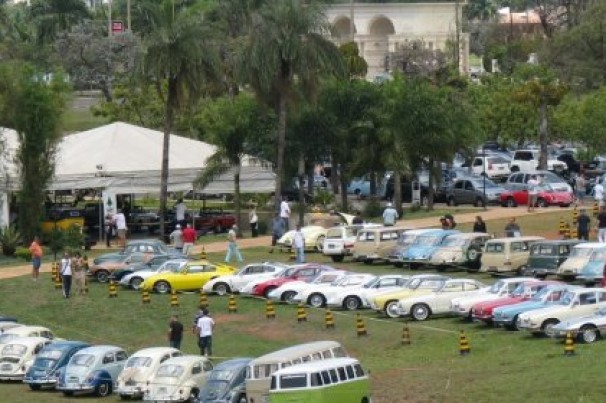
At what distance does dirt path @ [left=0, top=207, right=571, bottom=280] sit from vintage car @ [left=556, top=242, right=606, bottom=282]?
657 inches

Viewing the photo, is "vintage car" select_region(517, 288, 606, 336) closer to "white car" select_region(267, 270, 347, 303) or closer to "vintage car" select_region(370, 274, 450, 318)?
"vintage car" select_region(370, 274, 450, 318)

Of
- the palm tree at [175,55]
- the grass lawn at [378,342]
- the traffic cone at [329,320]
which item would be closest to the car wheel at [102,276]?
the grass lawn at [378,342]

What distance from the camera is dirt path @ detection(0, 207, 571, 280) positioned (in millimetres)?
67562

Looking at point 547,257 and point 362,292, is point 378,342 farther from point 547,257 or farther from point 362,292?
point 547,257

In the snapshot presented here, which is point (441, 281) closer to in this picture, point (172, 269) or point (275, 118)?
point (172, 269)

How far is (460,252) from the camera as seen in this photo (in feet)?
192

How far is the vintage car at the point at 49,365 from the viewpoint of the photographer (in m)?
45.3

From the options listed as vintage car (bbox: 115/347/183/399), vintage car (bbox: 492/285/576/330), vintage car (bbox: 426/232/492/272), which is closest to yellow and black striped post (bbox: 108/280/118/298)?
vintage car (bbox: 426/232/492/272)

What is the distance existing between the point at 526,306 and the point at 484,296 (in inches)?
98.6

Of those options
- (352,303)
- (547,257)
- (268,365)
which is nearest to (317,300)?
(352,303)

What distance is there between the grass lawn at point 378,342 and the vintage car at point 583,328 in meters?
0.43

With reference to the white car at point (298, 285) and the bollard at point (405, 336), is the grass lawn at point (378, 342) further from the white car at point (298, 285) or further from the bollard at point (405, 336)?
the white car at point (298, 285)

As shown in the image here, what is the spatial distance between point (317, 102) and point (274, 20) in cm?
647

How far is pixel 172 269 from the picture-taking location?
59.3 m
